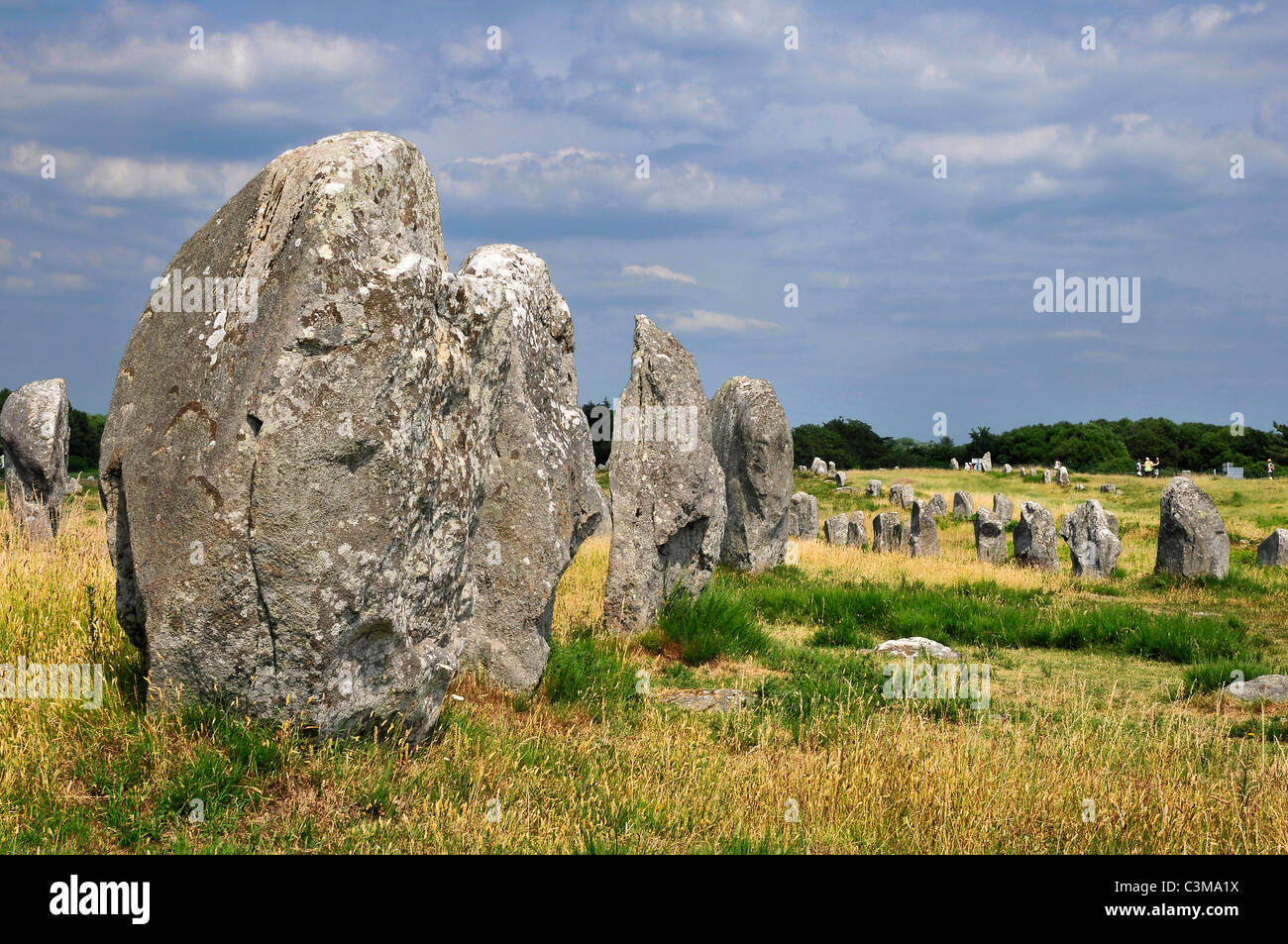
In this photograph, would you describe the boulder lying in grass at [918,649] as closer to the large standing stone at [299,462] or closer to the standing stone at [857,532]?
the large standing stone at [299,462]

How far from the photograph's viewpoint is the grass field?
4.88m

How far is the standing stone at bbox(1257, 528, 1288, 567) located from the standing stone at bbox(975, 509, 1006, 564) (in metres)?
5.33

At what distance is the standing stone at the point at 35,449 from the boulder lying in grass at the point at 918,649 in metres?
12.7

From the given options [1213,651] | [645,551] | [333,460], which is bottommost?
[1213,651]

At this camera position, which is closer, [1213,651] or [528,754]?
[528,754]

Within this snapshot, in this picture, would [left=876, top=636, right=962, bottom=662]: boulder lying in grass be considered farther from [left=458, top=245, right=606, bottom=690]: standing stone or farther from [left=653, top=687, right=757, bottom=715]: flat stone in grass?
[left=458, top=245, right=606, bottom=690]: standing stone

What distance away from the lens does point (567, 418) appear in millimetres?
9078

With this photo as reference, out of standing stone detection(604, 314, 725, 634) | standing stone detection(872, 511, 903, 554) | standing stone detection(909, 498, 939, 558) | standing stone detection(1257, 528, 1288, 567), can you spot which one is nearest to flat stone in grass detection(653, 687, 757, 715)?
standing stone detection(604, 314, 725, 634)

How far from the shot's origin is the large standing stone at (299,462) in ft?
16.7

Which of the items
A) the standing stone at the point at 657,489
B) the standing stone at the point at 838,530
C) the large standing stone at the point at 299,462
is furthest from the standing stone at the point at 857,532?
the large standing stone at the point at 299,462
